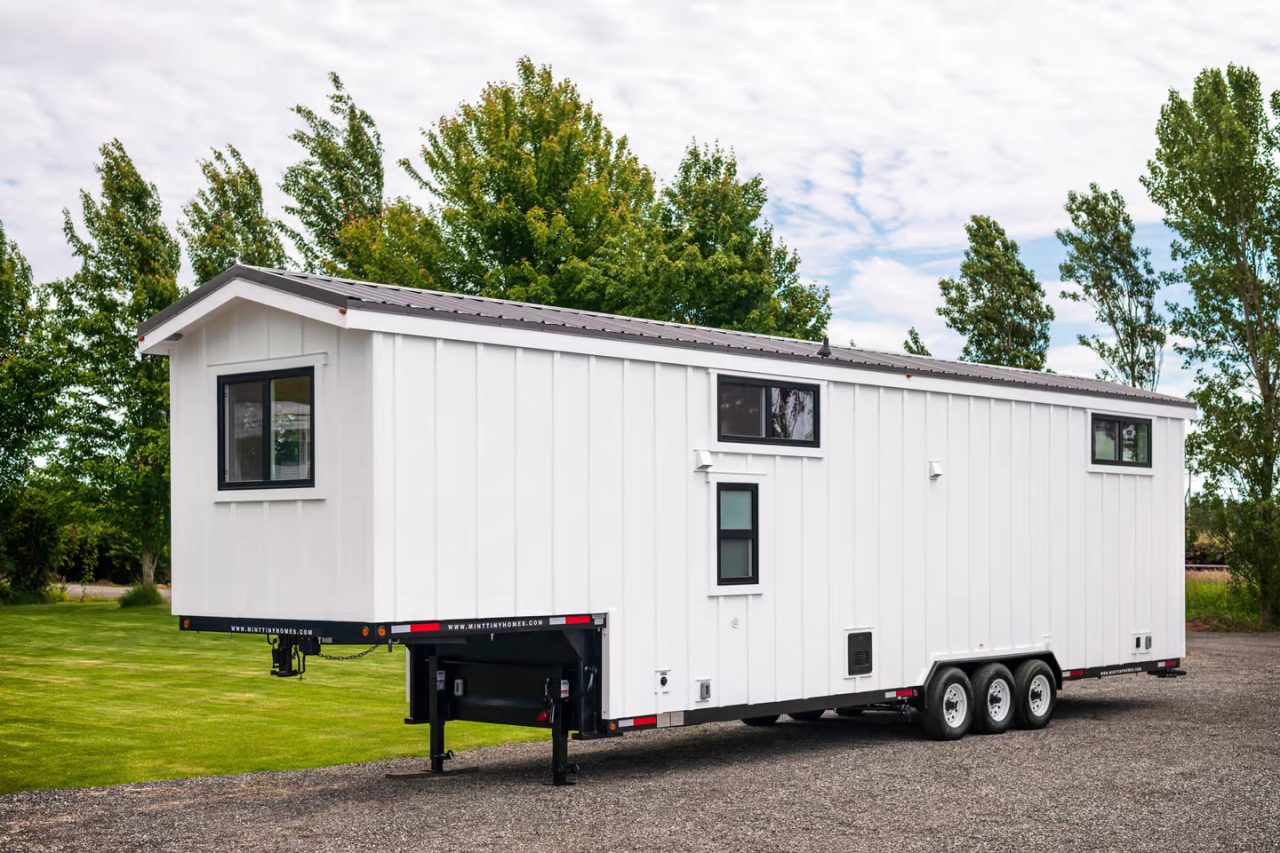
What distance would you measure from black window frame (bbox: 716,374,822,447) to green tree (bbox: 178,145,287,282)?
81.2 ft

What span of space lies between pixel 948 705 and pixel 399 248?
2040 cm

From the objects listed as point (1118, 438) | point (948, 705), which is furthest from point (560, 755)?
point (1118, 438)

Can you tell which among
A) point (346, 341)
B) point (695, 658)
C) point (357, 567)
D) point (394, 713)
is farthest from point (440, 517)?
point (394, 713)

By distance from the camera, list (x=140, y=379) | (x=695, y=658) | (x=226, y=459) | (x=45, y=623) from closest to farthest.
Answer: (x=226, y=459)
(x=695, y=658)
(x=45, y=623)
(x=140, y=379)

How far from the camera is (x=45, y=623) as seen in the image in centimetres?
2925

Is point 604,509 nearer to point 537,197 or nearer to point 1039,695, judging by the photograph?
point 1039,695

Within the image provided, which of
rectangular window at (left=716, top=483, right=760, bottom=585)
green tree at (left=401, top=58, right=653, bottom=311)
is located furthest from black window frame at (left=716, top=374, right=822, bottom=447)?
green tree at (left=401, top=58, right=653, bottom=311)

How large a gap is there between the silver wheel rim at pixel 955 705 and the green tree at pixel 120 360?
913 inches

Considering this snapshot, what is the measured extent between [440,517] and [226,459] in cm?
189

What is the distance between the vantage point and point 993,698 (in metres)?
14.0

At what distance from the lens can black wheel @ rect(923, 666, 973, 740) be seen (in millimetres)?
13305

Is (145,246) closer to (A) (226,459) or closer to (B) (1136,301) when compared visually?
(B) (1136,301)

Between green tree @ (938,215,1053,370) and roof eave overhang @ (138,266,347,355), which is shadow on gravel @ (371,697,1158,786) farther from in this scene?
green tree @ (938,215,1053,370)

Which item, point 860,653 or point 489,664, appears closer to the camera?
point 489,664
